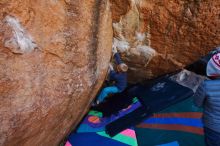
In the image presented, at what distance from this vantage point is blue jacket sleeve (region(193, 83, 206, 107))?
268 centimetres

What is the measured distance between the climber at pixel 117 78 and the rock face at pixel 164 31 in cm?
7

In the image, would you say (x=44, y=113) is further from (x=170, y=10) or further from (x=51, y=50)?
(x=170, y=10)

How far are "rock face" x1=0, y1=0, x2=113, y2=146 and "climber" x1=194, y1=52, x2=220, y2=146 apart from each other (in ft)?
2.52

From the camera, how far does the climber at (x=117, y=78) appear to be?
2.96 metres

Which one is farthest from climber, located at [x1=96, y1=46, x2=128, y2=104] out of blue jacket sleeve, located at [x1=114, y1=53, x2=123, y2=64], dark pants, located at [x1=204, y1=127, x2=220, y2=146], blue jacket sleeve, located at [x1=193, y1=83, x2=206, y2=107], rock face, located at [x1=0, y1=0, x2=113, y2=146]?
dark pants, located at [x1=204, y1=127, x2=220, y2=146]

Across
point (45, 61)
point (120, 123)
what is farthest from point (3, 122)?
point (120, 123)

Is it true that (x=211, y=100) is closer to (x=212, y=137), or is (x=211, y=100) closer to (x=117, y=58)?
(x=212, y=137)

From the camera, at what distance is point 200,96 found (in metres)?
2.72

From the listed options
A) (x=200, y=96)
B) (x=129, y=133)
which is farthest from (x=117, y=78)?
(x=200, y=96)

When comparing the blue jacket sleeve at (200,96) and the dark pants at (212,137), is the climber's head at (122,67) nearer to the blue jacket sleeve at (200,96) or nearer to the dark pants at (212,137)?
the blue jacket sleeve at (200,96)

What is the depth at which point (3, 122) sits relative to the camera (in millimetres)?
1925

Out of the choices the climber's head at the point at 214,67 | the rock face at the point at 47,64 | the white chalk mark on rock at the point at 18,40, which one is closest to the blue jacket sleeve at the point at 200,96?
the climber's head at the point at 214,67

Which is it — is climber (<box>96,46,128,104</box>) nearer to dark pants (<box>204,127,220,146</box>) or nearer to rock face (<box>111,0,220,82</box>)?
rock face (<box>111,0,220,82</box>)

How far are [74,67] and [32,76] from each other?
1.16 ft
